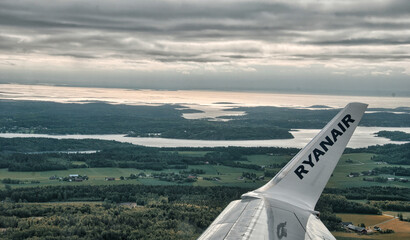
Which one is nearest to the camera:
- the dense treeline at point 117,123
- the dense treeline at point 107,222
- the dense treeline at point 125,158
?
the dense treeline at point 107,222

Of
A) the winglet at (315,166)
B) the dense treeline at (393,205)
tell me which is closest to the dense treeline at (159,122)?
the dense treeline at (393,205)

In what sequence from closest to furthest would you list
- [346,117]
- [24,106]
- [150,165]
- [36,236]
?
[346,117], [36,236], [150,165], [24,106]

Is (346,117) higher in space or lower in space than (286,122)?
higher

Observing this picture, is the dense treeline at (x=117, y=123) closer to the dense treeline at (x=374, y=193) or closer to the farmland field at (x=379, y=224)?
the dense treeline at (x=374, y=193)

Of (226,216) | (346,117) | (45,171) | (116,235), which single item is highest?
(346,117)

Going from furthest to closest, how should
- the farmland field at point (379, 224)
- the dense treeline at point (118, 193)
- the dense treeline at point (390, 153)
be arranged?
the dense treeline at point (390, 153) < the dense treeline at point (118, 193) < the farmland field at point (379, 224)

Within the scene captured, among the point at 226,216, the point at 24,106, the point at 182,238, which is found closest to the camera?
the point at 226,216

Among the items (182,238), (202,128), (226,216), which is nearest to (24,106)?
(202,128)

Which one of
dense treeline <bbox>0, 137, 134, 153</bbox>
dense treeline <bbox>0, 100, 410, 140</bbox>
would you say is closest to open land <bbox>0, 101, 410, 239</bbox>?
dense treeline <bbox>0, 137, 134, 153</bbox>

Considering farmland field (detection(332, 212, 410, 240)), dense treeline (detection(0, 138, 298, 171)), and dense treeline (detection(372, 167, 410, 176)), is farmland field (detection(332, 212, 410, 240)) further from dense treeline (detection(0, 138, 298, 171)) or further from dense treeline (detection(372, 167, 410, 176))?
dense treeline (detection(372, 167, 410, 176))

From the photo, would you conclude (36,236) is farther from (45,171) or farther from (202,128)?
(202,128)
